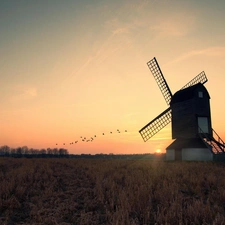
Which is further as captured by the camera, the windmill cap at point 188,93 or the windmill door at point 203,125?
the windmill cap at point 188,93

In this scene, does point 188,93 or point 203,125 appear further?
point 188,93

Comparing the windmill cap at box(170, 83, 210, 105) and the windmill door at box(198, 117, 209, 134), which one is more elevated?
the windmill cap at box(170, 83, 210, 105)

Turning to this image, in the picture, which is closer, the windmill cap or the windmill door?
the windmill door

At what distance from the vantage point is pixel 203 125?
31.9m

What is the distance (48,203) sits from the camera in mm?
8109

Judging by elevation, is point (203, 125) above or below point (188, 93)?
below

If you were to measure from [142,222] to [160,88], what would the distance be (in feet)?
111

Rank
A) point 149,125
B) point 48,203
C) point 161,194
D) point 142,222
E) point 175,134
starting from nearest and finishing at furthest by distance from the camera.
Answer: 1. point 142,222
2. point 48,203
3. point 161,194
4. point 175,134
5. point 149,125

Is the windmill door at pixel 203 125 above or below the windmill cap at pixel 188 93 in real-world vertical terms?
below

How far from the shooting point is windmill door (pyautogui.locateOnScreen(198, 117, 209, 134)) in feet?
104

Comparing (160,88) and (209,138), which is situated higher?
(160,88)

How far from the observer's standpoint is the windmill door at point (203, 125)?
31.6 m

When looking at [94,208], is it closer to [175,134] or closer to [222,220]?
[222,220]

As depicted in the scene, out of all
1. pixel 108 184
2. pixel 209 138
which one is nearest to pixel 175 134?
pixel 209 138
